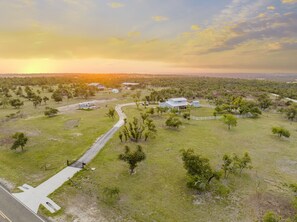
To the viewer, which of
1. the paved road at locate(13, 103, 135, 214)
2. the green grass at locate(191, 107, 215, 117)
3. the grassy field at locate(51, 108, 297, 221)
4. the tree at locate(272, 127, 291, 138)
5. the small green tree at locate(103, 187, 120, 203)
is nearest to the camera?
the grassy field at locate(51, 108, 297, 221)

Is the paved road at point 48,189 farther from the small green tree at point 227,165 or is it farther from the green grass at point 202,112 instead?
the green grass at point 202,112

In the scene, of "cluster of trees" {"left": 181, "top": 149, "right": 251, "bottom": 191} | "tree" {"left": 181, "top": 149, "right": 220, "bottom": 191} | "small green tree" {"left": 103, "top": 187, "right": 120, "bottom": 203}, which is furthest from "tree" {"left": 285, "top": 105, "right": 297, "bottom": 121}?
"small green tree" {"left": 103, "top": 187, "right": 120, "bottom": 203}

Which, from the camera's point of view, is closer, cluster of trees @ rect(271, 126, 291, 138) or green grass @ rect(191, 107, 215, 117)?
cluster of trees @ rect(271, 126, 291, 138)

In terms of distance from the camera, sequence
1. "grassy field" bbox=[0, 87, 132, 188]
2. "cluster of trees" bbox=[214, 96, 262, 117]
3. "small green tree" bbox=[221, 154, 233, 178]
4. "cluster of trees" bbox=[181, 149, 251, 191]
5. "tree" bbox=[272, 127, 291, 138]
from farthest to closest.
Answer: "cluster of trees" bbox=[214, 96, 262, 117], "tree" bbox=[272, 127, 291, 138], "grassy field" bbox=[0, 87, 132, 188], "small green tree" bbox=[221, 154, 233, 178], "cluster of trees" bbox=[181, 149, 251, 191]

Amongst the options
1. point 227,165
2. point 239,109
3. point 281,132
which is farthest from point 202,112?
point 227,165

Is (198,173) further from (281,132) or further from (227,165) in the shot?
(281,132)

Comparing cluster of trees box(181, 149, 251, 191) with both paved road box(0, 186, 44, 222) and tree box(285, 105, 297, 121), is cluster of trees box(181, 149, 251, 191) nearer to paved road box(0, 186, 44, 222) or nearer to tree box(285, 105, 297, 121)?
paved road box(0, 186, 44, 222)
